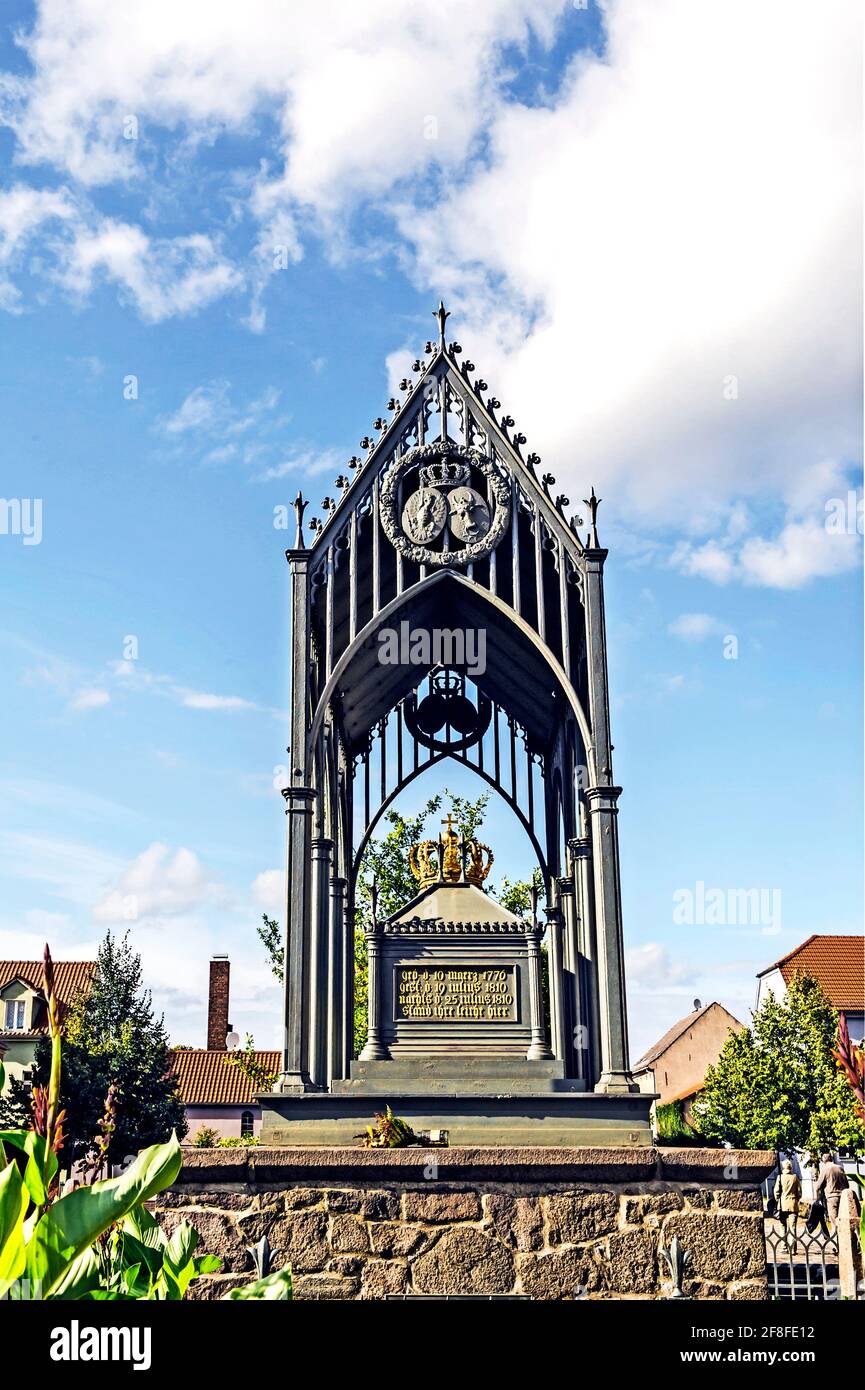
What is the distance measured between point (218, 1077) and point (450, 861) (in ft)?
150

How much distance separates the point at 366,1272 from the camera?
28.5 ft

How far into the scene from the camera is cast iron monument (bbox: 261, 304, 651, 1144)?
10.7m

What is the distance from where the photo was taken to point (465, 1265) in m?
8.65

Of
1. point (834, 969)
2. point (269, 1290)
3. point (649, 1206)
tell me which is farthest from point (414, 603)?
point (834, 969)

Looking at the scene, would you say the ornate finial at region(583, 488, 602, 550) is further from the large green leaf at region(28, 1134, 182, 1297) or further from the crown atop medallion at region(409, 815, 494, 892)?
the large green leaf at region(28, 1134, 182, 1297)

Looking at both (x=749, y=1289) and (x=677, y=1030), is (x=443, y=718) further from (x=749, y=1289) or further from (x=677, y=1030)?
(x=677, y=1030)

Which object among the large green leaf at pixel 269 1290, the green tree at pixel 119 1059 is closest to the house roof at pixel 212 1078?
the green tree at pixel 119 1059

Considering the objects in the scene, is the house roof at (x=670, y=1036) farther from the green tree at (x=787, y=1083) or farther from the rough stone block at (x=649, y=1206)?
the rough stone block at (x=649, y=1206)

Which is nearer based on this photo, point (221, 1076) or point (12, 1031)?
point (12, 1031)

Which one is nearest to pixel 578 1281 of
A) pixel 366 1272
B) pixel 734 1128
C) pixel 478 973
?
pixel 366 1272

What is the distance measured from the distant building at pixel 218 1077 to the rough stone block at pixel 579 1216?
42.0 meters

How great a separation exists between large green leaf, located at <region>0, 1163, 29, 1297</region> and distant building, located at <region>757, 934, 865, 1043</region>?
52507 mm

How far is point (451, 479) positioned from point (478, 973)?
16.9 ft
